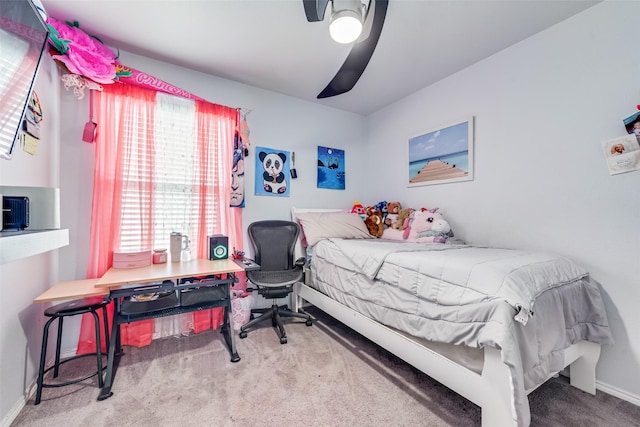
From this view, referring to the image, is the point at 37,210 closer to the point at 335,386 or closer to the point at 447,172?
the point at 335,386

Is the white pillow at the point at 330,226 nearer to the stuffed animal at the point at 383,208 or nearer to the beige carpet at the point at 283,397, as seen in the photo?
the stuffed animal at the point at 383,208

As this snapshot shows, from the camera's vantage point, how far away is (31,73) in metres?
1.01

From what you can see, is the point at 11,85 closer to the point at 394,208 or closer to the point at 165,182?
the point at 165,182

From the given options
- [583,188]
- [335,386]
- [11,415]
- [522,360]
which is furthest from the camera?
[583,188]

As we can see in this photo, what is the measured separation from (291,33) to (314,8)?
0.73 metres

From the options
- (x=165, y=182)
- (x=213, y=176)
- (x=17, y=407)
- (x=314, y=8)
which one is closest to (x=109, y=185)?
(x=165, y=182)

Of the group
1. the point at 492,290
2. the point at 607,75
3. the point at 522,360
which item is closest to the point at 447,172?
the point at 607,75

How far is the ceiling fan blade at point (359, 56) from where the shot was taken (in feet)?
4.92

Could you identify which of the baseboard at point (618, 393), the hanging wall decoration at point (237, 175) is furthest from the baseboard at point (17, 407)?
the baseboard at point (618, 393)

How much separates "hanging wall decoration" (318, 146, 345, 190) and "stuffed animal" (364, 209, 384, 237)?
2.16ft

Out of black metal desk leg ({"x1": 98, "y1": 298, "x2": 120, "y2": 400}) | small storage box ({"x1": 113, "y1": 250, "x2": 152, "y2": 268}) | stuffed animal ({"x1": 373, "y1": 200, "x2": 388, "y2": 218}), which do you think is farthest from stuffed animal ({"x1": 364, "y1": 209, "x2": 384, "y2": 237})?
black metal desk leg ({"x1": 98, "y1": 298, "x2": 120, "y2": 400})

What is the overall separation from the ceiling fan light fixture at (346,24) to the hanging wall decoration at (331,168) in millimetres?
1908

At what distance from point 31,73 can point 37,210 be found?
21.6 inches

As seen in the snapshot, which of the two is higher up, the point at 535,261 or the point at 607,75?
the point at 607,75
